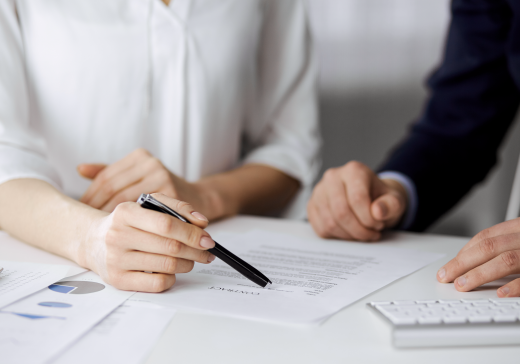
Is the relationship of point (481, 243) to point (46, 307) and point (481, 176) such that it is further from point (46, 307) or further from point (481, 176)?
point (481, 176)

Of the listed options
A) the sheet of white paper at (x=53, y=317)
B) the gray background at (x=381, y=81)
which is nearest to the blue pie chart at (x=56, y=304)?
the sheet of white paper at (x=53, y=317)

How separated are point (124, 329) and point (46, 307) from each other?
8cm

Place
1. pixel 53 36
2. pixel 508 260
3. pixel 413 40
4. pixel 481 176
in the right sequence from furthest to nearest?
pixel 413 40
pixel 481 176
pixel 53 36
pixel 508 260

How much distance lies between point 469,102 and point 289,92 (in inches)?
15.8

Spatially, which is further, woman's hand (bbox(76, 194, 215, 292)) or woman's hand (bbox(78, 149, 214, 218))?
woman's hand (bbox(78, 149, 214, 218))

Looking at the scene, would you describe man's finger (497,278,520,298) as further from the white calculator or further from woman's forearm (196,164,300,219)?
woman's forearm (196,164,300,219)

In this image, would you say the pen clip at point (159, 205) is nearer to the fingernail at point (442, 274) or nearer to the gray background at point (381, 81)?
the fingernail at point (442, 274)

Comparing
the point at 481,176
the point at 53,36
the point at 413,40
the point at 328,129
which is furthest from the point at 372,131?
the point at 53,36

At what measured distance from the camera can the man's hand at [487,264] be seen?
0.47 m

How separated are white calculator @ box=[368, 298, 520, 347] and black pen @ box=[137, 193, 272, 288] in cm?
13

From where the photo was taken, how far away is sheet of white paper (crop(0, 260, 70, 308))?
425 millimetres

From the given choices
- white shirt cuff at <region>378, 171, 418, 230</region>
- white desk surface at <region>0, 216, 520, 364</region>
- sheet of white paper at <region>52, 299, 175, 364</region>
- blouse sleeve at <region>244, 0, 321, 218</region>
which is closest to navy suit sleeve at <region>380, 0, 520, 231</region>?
white shirt cuff at <region>378, 171, 418, 230</region>

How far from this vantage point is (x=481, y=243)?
49 cm

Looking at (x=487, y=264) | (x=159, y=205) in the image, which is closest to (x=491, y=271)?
(x=487, y=264)
